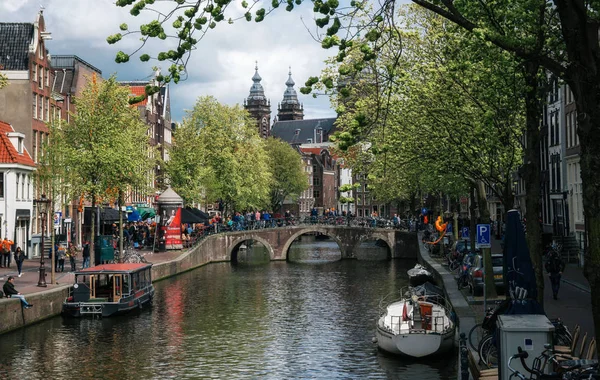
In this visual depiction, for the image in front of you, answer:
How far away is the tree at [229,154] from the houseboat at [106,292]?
155ft

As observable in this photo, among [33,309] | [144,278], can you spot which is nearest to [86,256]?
[144,278]

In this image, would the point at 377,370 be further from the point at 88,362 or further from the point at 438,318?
the point at 88,362

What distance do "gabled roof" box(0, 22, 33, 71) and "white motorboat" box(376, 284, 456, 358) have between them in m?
42.1

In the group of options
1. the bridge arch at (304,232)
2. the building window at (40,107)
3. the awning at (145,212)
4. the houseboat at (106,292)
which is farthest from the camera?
the awning at (145,212)

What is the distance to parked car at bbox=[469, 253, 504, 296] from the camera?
37344mm

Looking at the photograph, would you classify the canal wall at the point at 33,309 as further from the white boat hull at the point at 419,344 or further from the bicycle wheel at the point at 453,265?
the bicycle wheel at the point at 453,265

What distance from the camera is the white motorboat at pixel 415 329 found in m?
29.0

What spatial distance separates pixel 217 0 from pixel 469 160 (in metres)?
21.5

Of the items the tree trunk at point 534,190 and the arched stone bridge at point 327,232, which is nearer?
the tree trunk at point 534,190

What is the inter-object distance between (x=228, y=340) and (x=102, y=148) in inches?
877

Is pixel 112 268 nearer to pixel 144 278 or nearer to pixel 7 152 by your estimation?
pixel 144 278

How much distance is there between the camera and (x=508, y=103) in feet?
90.3

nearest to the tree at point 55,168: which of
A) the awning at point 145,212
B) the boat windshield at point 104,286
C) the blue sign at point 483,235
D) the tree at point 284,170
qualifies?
the boat windshield at point 104,286

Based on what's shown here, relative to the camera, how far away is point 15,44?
65438 mm
